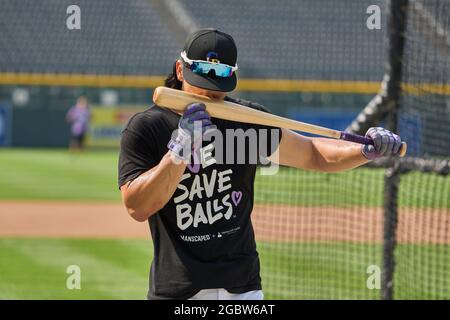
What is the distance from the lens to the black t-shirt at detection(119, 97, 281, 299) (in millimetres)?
4242

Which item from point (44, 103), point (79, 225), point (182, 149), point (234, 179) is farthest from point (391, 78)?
point (44, 103)

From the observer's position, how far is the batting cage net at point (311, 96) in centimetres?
780

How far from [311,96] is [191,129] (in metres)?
23.8

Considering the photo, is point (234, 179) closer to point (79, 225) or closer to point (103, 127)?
point (79, 225)

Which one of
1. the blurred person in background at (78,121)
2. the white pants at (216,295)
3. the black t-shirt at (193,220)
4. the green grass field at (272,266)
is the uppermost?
the black t-shirt at (193,220)

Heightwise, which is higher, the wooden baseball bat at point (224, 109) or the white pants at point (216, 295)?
the wooden baseball bat at point (224, 109)

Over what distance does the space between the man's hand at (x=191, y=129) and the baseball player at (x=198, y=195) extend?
15 cm

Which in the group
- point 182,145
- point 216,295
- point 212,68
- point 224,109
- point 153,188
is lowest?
point 216,295

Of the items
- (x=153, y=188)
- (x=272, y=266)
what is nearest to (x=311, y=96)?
(x=272, y=266)

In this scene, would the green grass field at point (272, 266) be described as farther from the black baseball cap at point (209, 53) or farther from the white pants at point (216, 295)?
the black baseball cap at point (209, 53)

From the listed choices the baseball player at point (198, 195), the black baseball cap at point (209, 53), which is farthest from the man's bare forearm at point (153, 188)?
the black baseball cap at point (209, 53)

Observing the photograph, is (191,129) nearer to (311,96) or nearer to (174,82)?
(174,82)

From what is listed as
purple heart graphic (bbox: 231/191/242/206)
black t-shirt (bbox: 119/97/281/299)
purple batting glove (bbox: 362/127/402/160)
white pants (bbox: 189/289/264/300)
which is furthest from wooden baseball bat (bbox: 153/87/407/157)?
white pants (bbox: 189/289/264/300)

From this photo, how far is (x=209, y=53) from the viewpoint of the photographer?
4.18 meters
